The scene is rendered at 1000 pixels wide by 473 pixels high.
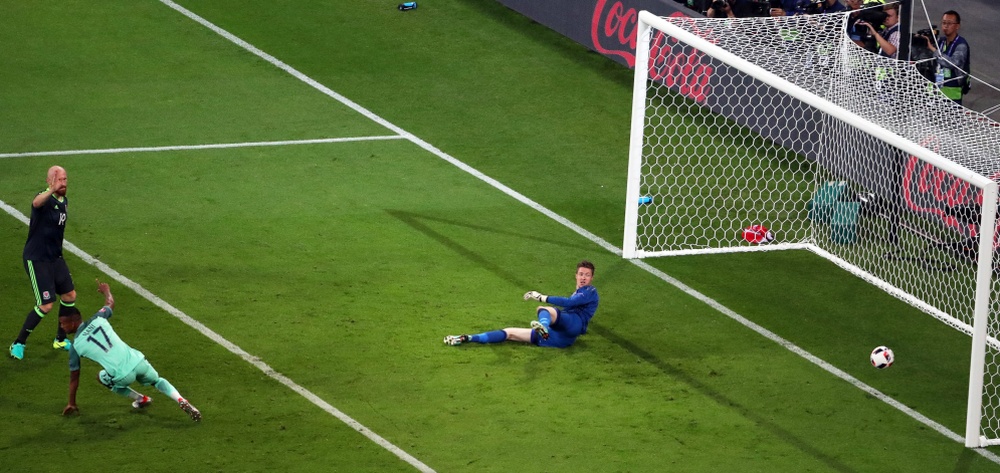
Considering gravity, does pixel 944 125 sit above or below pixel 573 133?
above

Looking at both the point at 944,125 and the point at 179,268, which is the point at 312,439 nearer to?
the point at 179,268

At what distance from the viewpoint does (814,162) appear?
67.2 ft

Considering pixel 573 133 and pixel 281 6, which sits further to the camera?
pixel 281 6

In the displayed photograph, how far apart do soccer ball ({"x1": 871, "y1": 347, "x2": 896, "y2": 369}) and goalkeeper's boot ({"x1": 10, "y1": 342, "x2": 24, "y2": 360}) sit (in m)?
8.15

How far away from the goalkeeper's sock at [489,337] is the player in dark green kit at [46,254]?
12.3 ft

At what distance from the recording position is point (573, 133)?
2142 centimetres

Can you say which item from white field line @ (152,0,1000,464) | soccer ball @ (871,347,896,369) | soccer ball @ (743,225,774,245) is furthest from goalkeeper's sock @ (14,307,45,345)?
soccer ball @ (743,225,774,245)

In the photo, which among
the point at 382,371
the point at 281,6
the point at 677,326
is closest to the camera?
the point at 382,371

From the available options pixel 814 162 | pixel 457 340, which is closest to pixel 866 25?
pixel 814 162

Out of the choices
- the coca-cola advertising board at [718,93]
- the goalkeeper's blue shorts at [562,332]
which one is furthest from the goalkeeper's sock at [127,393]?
the coca-cola advertising board at [718,93]

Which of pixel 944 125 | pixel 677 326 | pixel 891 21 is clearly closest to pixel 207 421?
pixel 677 326

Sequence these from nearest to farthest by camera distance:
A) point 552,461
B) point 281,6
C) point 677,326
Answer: point 552,461, point 677,326, point 281,6

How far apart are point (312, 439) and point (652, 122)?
9361 millimetres

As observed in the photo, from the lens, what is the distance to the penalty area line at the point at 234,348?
13.1 meters
